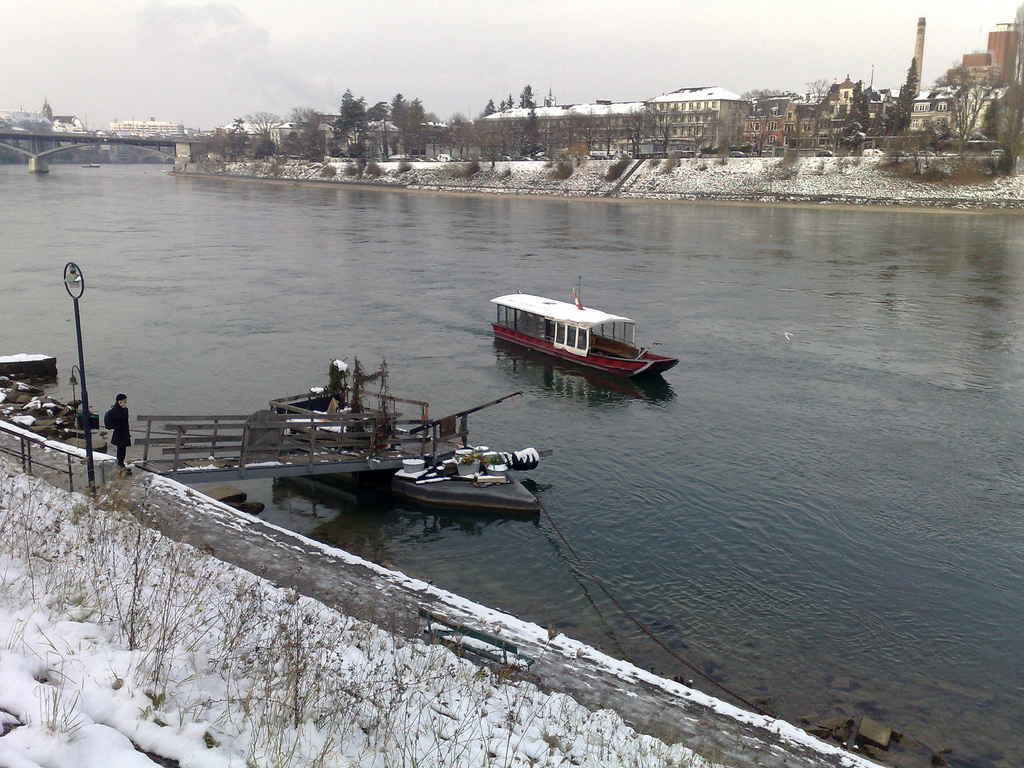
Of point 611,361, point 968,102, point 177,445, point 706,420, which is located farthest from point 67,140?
point 177,445

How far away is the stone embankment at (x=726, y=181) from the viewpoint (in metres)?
97.4

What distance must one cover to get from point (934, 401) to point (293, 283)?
1483 inches

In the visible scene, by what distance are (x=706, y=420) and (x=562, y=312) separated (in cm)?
1052

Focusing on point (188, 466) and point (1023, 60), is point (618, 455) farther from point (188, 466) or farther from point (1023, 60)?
point (1023, 60)

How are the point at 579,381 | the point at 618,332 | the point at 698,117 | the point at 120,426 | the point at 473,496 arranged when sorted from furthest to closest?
1. the point at 698,117
2. the point at 618,332
3. the point at 579,381
4. the point at 473,496
5. the point at 120,426

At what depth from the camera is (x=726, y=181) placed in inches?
4478

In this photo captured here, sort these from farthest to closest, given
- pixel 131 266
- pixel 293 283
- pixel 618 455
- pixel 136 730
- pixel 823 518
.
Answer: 1. pixel 131 266
2. pixel 293 283
3. pixel 618 455
4. pixel 823 518
5. pixel 136 730

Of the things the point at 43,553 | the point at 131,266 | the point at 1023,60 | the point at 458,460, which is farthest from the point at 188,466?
the point at 1023,60

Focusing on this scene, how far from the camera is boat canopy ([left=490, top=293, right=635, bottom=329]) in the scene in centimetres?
3384

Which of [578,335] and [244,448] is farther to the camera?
[578,335]

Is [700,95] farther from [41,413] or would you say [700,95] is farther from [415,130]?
[41,413]

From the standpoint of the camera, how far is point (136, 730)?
21.2 ft

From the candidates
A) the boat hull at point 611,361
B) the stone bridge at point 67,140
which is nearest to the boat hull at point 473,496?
the boat hull at point 611,361

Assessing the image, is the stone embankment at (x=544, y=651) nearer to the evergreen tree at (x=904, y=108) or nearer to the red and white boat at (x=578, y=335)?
the red and white boat at (x=578, y=335)
